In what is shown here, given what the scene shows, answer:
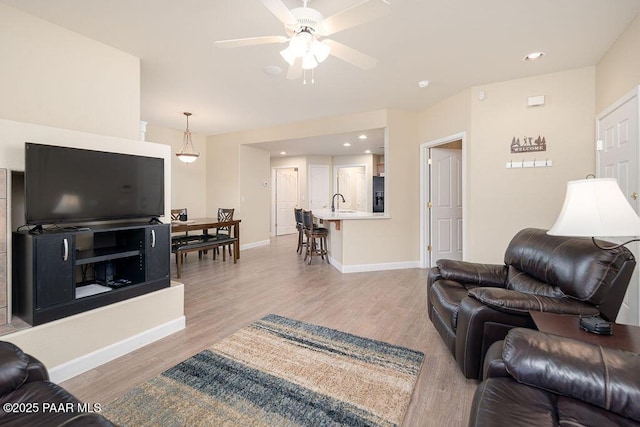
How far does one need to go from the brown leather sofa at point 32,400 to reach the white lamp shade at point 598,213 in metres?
2.12

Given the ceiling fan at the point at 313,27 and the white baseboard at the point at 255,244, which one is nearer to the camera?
the ceiling fan at the point at 313,27

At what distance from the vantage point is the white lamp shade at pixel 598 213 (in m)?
1.32

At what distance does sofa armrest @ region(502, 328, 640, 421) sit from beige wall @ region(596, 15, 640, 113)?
2.56 metres

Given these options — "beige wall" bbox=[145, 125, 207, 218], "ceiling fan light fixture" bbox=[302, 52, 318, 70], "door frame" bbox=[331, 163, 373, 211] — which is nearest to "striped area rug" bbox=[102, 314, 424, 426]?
"ceiling fan light fixture" bbox=[302, 52, 318, 70]

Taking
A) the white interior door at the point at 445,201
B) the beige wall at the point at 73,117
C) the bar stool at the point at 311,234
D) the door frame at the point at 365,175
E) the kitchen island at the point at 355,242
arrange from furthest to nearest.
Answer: the door frame at the point at 365,175 → the bar stool at the point at 311,234 → the white interior door at the point at 445,201 → the kitchen island at the point at 355,242 → the beige wall at the point at 73,117

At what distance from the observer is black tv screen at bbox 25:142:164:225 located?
194cm

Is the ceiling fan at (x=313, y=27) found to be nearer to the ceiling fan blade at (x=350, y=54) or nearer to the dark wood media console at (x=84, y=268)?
the ceiling fan blade at (x=350, y=54)

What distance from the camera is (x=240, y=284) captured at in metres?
4.12

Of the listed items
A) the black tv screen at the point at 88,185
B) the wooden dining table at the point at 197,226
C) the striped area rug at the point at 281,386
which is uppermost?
the black tv screen at the point at 88,185

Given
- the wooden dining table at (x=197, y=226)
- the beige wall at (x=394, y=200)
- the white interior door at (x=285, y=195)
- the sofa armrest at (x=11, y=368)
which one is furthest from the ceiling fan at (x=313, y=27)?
the white interior door at (x=285, y=195)

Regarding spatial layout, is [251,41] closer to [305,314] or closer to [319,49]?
[319,49]

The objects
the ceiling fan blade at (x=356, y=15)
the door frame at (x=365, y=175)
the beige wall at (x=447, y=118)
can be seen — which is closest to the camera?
the ceiling fan blade at (x=356, y=15)

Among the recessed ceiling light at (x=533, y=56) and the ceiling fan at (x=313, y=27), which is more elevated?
the recessed ceiling light at (x=533, y=56)

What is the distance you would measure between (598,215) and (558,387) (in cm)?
82
